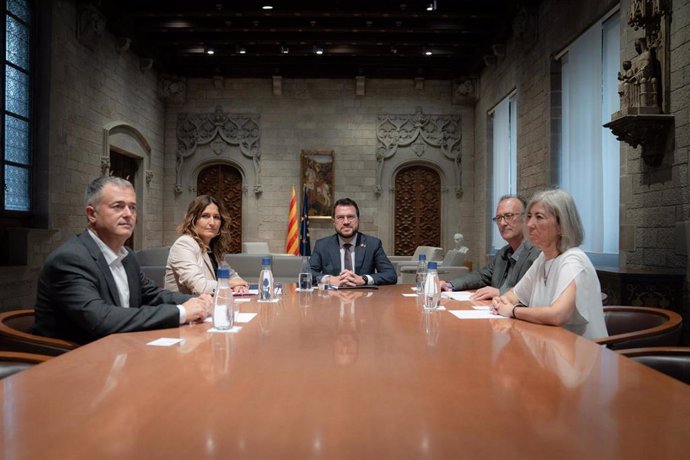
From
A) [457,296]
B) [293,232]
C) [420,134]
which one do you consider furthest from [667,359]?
[420,134]

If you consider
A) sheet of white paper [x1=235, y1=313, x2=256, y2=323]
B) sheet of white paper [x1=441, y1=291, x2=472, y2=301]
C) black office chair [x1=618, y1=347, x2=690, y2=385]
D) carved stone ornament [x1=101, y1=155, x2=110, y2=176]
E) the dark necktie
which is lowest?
black office chair [x1=618, y1=347, x2=690, y2=385]

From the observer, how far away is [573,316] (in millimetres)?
2312

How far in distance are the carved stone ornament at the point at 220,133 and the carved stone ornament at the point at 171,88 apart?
1.51 ft

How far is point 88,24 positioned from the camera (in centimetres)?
813

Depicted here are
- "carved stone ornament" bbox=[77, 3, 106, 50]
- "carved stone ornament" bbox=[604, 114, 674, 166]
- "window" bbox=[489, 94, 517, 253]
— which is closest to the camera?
"carved stone ornament" bbox=[604, 114, 674, 166]

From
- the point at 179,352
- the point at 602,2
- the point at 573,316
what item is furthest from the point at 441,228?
the point at 179,352

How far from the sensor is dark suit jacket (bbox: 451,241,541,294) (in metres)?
3.23

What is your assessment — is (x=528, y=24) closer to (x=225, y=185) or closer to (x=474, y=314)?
(x=474, y=314)

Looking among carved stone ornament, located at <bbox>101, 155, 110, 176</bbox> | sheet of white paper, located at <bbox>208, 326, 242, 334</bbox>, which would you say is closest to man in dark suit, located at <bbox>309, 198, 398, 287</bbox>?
sheet of white paper, located at <bbox>208, 326, 242, 334</bbox>

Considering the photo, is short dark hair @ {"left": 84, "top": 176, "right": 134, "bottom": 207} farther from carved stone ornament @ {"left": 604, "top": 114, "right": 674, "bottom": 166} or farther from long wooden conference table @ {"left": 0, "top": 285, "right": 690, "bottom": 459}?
carved stone ornament @ {"left": 604, "top": 114, "right": 674, "bottom": 166}

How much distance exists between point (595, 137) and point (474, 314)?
4975 mm

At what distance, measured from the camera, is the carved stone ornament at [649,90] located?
4.61 m

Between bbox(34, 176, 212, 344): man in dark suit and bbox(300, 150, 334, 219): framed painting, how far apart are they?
33.3 ft

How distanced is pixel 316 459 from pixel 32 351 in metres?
1.59
